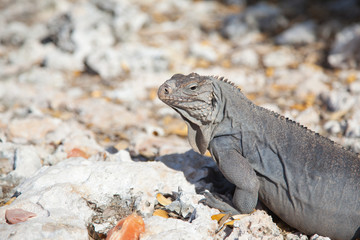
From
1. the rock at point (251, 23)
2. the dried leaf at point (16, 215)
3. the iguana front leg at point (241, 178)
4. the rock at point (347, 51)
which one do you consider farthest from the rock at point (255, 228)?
the rock at point (251, 23)

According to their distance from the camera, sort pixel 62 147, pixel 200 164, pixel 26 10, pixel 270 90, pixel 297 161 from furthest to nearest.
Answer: pixel 26 10 < pixel 270 90 < pixel 62 147 < pixel 200 164 < pixel 297 161

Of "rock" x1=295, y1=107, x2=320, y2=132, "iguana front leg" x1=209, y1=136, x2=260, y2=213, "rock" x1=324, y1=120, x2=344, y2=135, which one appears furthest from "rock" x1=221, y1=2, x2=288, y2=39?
"iguana front leg" x1=209, y1=136, x2=260, y2=213

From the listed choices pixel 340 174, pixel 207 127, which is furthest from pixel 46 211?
pixel 340 174

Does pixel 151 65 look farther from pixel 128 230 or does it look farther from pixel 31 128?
pixel 128 230

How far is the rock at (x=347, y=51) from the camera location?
25.8 feet

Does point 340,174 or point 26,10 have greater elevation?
point 340,174

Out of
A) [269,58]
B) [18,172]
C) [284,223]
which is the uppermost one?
[269,58]

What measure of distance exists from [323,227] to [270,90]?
432 cm

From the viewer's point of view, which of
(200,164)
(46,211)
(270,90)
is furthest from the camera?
(270,90)

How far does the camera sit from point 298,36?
29.8ft

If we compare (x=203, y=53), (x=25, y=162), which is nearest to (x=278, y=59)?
(x=203, y=53)

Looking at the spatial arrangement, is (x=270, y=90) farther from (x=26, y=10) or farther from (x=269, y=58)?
(x=26, y=10)

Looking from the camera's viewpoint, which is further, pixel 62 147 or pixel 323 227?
pixel 62 147

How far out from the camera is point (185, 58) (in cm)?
856
